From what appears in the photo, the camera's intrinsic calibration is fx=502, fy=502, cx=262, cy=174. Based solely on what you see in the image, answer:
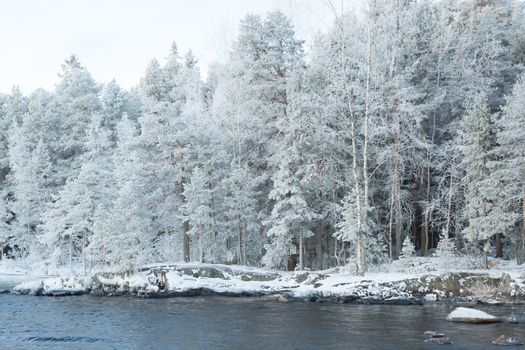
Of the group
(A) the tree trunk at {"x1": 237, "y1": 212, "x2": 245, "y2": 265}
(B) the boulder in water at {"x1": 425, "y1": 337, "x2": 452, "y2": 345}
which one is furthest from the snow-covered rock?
(A) the tree trunk at {"x1": 237, "y1": 212, "x2": 245, "y2": 265}

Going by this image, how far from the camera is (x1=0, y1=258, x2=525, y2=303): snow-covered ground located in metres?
24.8

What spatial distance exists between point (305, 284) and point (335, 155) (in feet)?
32.1

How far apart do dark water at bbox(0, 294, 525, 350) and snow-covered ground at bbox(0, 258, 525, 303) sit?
1862 mm

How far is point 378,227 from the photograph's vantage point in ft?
105

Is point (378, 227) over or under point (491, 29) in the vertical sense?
under

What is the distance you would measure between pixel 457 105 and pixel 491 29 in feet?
24.3


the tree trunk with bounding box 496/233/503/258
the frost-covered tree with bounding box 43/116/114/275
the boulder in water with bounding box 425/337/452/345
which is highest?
the frost-covered tree with bounding box 43/116/114/275

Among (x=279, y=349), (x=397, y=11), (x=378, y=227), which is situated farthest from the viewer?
(x=397, y=11)

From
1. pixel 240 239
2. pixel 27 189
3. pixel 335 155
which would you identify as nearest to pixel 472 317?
pixel 335 155

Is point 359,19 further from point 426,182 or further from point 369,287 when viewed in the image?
point 369,287

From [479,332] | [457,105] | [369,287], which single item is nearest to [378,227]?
[369,287]

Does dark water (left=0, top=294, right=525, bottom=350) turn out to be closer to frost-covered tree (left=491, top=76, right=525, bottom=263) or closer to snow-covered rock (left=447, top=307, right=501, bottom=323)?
snow-covered rock (left=447, top=307, right=501, bottom=323)

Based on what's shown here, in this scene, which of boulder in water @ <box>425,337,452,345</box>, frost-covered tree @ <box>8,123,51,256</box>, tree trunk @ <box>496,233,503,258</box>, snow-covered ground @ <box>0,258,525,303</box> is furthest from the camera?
frost-covered tree @ <box>8,123,51,256</box>

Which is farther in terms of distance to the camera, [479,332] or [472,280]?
[472,280]
